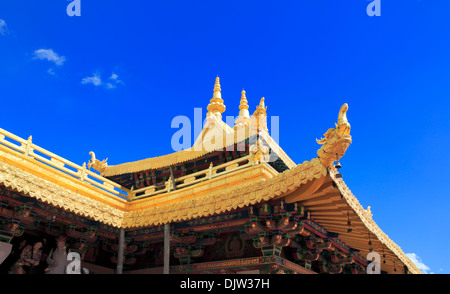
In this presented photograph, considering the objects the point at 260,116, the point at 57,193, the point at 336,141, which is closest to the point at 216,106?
the point at 260,116

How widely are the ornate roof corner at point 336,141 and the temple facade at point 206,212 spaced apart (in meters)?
0.02

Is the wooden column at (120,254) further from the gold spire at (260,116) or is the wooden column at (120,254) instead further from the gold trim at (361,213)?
the gold trim at (361,213)

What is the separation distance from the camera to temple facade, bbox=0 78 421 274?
9.28 metres

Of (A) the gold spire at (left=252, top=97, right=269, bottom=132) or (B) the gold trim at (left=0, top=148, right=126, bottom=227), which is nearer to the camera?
(B) the gold trim at (left=0, top=148, right=126, bottom=227)

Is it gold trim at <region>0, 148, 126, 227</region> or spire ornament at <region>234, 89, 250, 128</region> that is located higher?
spire ornament at <region>234, 89, 250, 128</region>

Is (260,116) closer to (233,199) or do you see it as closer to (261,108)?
(261,108)

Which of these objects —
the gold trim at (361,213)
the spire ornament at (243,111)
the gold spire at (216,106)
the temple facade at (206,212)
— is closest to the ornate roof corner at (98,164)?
the temple facade at (206,212)

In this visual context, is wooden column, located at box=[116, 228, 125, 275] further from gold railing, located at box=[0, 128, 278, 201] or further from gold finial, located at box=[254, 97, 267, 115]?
gold finial, located at box=[254, 97, 267, 115]

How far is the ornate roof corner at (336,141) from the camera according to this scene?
25.1 ft

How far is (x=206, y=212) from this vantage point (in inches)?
398

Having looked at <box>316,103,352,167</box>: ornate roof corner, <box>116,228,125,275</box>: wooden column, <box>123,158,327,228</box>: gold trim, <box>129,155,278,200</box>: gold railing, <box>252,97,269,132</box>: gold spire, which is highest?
<box>252,97,269,132</box>: gold spire

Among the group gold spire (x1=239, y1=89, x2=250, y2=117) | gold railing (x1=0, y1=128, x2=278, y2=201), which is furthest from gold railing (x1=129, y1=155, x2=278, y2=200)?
gold spire (x1=239, y1=89, x2=250, y2=117)

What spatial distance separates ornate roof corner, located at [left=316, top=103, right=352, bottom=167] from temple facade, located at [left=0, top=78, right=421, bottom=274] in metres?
0.02
